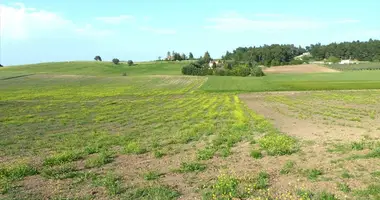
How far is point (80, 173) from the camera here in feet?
43.7

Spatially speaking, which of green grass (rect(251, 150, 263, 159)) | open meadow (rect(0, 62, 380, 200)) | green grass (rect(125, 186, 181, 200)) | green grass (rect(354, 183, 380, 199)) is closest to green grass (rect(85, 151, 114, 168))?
open meadow (rect(0, 62, 380, 200))

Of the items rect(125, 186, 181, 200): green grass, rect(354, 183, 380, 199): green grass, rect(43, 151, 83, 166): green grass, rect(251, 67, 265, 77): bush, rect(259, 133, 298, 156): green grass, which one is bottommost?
rect(251, 67, 265, 77): bush

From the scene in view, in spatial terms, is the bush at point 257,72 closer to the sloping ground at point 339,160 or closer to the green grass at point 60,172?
the sloping ground at point 339,160

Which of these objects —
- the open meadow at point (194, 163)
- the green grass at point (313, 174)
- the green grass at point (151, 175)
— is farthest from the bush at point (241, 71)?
the green grass at point (151, 175)

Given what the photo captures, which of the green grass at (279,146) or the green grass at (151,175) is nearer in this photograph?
the green grass at (151,175)

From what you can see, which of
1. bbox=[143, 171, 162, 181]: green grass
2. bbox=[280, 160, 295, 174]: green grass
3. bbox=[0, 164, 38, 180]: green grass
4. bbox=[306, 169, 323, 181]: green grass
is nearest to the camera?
bbox=[306, 169, 323, 181]: green grass

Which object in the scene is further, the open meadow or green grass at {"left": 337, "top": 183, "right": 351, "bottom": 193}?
the open meadow

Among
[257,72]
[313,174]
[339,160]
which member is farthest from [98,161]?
[257,72]

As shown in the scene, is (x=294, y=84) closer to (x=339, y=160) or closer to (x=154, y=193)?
(x=339, y=160)

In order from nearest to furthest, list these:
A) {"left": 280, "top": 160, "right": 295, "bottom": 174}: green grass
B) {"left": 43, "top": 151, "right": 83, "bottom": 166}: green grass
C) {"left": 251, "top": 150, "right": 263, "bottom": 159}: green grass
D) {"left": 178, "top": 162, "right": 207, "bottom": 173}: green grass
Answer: {"left": 280, "top": 160, "right": 295, "bottom": 174}: green grass, {"left": 178, "top": 162, "right": 207, "bottom": 173}: green grass, {"left": 43, "top": 151, "right": 83, "bottom": 166}: green grass, {"left": 251, "top": 150, "right": 263, "bottom": 159}: green grass

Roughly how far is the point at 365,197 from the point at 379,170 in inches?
113

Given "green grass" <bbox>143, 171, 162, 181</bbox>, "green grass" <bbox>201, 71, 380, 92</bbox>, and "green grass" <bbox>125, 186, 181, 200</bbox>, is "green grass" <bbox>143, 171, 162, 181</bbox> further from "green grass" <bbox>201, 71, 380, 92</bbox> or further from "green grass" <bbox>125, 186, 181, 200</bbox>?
"green grass" <bbox>201, 71, 380, 92</bbox>

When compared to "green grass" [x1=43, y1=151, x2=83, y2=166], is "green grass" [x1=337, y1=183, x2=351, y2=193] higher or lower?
higher

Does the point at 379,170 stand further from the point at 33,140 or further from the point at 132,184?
the point at 33,140
